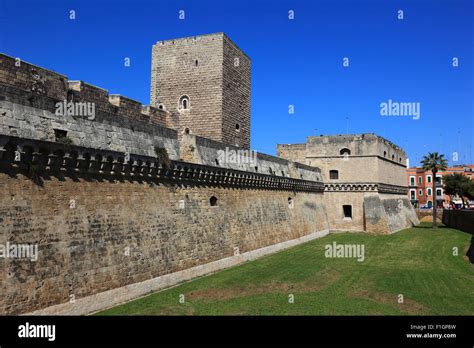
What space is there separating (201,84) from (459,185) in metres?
41.0

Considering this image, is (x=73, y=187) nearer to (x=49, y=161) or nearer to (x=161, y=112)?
(x=49, y=161)

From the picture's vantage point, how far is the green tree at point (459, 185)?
4858 centimetres

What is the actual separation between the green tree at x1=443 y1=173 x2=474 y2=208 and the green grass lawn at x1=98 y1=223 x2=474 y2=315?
31.0 metres

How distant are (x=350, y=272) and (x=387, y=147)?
2345 cm

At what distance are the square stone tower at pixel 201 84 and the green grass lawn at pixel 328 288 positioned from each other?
7.59m

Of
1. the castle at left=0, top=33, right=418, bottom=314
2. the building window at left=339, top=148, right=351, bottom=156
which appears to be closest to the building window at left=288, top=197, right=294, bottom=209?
the castle at left=0, top=33, right=418, bottom=314

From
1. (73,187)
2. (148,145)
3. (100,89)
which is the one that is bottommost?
(73,187)

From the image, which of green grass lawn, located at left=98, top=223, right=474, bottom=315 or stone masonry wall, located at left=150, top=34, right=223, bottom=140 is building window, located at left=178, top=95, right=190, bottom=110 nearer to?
stone masonry wall, located at left=150, top=34, right=223, bottom=140

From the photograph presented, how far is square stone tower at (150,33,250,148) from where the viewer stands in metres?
21.1

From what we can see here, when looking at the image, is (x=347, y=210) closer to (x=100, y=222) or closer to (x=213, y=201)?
(x=213, y=201)

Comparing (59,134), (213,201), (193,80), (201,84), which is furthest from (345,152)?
(59,134)

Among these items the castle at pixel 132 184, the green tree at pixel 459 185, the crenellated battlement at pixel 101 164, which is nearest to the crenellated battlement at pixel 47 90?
the castle at pixel 132 184

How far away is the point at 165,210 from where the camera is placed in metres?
14.4
